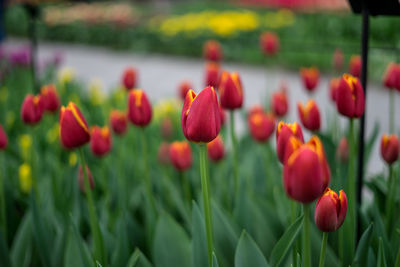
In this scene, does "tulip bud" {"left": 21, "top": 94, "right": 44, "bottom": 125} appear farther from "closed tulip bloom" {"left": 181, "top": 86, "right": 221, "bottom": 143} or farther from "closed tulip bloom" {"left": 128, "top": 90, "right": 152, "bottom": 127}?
"closed tulip bloom" {"left": 181, "top": 86, "right": 221, "bottom": 143}

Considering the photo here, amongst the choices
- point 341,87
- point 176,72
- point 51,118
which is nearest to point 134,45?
point 176,72

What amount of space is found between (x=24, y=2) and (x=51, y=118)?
0.75 metres

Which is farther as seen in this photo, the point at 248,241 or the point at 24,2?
the point at 24,2

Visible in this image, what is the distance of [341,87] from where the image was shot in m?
1.04

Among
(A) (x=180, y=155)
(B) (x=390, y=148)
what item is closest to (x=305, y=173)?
(B) (x=390, y=148)

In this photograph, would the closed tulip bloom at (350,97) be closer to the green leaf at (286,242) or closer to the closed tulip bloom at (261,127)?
the green leaf at (286,242)

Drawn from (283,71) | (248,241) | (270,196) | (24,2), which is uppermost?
(24,2)

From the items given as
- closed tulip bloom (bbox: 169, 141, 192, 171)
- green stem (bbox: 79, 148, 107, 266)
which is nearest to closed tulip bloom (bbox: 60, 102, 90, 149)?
green stem (bbox: 79, 148, 107, 266)

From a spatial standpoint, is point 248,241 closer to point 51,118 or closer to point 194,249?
point 194,249

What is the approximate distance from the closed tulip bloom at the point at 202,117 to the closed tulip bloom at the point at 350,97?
1.05 ft

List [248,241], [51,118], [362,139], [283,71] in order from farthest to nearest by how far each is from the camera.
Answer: [283,71] → [51,118] → [362,139] → [248,241]

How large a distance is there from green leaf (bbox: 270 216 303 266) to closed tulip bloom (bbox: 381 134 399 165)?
50 cm

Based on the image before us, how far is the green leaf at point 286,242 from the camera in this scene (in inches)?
37.2

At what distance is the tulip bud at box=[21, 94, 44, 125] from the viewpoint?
4.82 feet
